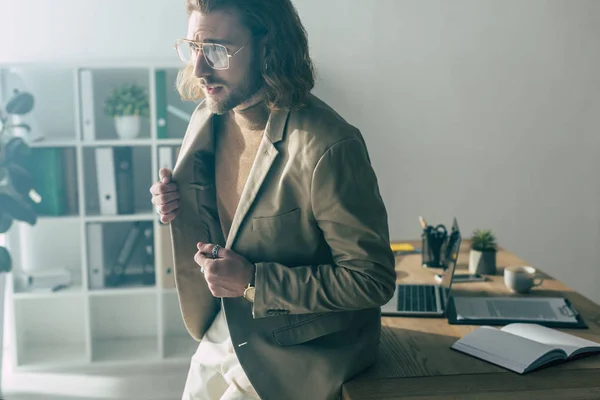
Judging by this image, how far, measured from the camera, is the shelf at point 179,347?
3612mm

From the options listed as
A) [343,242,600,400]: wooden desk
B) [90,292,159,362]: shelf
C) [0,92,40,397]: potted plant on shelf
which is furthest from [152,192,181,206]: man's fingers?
[90,292,159,362]: shelf

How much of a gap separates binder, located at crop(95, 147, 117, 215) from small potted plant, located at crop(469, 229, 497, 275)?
1921 millimetres

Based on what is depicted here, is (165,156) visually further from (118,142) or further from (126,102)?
(126,102)

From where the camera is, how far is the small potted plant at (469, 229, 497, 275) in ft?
7.96

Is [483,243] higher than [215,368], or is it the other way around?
[483,243]

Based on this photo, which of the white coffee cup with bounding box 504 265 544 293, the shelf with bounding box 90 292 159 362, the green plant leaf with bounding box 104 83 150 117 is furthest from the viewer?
the shelf with bounding box 90 292 159 362

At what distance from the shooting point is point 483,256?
2.42 meters

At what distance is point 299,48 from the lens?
1.54 meters

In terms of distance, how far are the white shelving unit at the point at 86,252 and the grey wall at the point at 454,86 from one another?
24 centimetres

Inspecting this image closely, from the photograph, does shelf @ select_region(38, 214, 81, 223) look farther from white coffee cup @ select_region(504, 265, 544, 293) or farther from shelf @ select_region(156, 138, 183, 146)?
white coffee cup @ select_region(504, 265, 544, 293)

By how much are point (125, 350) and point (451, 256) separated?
2.20 meters

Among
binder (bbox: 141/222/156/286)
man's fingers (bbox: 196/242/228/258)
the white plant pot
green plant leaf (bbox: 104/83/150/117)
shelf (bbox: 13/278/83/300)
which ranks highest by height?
green plant leaf (bbox: 104/83/150/117)

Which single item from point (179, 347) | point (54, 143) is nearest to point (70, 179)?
point (54, 143)

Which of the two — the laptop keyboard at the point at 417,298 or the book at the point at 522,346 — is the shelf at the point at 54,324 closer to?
the laptop keyboard at the point at 417,298
